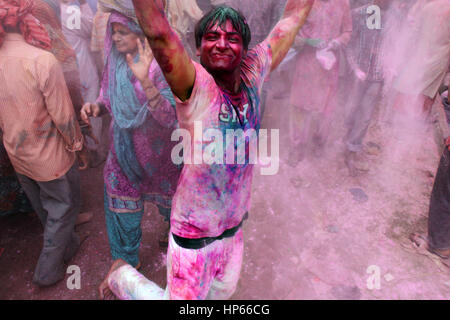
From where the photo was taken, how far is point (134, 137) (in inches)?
82.8

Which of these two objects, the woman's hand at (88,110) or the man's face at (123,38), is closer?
the man's face at (123,38)

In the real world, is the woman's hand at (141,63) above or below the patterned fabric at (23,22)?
below

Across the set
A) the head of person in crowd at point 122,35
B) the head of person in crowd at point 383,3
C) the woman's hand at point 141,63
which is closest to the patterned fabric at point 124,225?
the woman's hand at point 141,63

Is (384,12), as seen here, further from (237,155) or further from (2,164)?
(2,164)

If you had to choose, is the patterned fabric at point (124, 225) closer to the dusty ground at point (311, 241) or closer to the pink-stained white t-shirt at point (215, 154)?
the dusty ground at point (311, 241)

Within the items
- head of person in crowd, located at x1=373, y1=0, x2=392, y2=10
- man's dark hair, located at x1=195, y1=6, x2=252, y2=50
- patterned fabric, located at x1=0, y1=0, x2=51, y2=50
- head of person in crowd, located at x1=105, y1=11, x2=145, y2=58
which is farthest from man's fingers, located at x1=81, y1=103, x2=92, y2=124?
head of person in crowd, located at x1=373, y1=0, x2=392, y2=10

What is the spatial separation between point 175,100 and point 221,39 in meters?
0.33

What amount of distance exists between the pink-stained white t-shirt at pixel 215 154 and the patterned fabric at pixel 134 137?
28.3 inches

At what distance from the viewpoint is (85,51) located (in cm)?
325

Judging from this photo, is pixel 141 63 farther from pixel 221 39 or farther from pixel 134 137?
pixel 221 39

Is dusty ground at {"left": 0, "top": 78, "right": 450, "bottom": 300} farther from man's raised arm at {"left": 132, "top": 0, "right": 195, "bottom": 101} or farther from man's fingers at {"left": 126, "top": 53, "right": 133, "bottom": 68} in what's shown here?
man's raised arm at {"left": 132, "top": 0, "right": 195, "bottom": 101}

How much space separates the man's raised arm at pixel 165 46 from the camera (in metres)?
1.02

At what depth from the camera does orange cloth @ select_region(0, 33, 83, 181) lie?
76.7 inches

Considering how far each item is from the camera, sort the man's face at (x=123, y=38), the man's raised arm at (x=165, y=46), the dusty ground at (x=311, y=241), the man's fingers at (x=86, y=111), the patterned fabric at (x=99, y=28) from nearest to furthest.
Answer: the man's raised arm at (x=165, y=46)
the man's face at (x=123, y=38)
the man's fingers at (x=86, y=111)
the patterned fabric at (x=99, y=28)
the dusty ground at (x=311, y=241)
